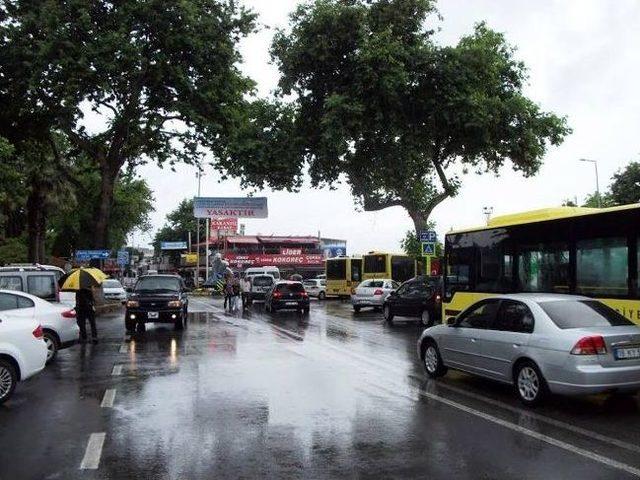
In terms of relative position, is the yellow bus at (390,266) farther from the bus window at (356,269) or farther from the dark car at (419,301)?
the dark car at (419,301)

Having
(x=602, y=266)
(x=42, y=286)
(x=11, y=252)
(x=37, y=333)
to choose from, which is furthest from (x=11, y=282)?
(x=11, y=252)

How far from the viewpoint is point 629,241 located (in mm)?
10211

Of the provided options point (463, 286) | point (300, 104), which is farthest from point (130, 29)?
point (463, 286)

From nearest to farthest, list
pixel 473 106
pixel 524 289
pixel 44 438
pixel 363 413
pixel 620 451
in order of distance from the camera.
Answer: pixel 620 451, pixel 44 438, pixel 363 413, pixel 524 289, pixel 473 106

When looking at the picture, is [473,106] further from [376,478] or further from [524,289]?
[376,478]

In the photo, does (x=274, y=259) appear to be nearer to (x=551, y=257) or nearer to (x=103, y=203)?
(x=103, y=203)

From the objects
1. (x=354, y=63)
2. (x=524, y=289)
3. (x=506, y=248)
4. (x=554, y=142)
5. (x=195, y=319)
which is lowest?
(x=195, y=319)

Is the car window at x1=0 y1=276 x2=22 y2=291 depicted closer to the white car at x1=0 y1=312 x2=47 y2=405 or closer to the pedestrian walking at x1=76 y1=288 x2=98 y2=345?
the pedestrian walking at x1=76 y1=288 x2=98 y2=345

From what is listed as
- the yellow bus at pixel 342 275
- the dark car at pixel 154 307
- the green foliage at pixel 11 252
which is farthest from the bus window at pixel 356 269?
the dark car at pixel 154 307

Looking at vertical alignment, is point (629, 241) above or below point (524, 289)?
above

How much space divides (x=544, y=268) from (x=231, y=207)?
33.7 m

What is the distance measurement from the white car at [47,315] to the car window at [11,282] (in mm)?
1975

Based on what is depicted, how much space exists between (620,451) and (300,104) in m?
20.9

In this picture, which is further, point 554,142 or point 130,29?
point 554,142
